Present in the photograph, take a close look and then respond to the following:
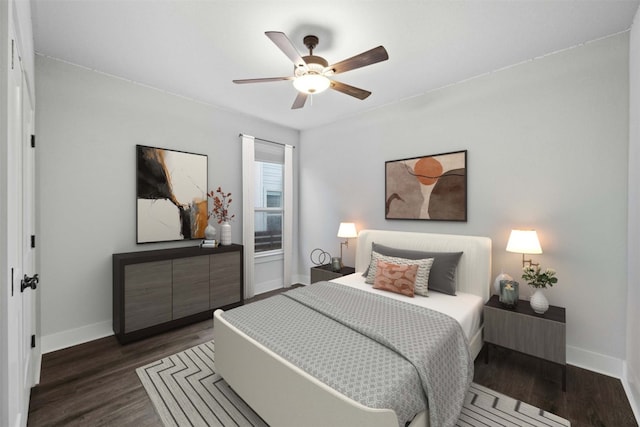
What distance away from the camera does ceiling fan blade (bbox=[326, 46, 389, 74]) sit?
6.03 ft

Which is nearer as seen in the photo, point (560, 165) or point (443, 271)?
point (560, 165)

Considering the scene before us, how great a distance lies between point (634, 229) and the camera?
2.07m

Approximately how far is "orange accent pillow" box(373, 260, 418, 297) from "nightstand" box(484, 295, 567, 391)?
2.14ft

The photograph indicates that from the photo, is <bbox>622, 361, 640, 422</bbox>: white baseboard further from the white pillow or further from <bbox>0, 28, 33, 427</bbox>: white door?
<bbox>0, 28, 33, 427</bbox>: white door

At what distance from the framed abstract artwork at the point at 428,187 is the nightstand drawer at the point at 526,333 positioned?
1081mm

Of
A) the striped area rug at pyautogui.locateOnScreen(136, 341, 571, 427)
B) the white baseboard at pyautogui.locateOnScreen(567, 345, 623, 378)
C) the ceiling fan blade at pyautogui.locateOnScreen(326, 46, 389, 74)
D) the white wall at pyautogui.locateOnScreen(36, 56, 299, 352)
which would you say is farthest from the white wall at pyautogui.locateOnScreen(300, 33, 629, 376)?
the white wall at pyautogui.locateOnScreen(36, 56, 299, 352)

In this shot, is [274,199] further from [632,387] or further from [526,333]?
[632,387]

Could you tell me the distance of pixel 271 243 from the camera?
4723 mm

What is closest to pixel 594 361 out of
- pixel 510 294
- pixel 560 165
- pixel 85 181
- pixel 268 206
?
pixel 510 294

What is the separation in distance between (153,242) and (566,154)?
14.2 feet

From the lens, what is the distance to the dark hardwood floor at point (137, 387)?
1.84 metres

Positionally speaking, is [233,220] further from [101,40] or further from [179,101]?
[101,40]

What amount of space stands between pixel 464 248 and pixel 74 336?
4.02 m

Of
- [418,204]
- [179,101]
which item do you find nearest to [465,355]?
[418,204]
